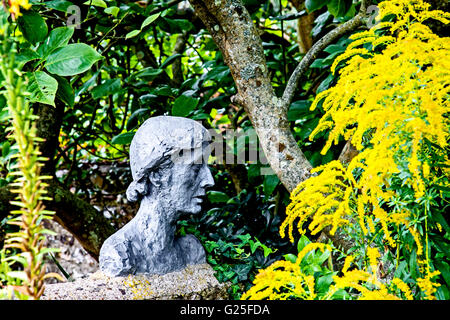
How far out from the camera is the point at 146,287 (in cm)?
157

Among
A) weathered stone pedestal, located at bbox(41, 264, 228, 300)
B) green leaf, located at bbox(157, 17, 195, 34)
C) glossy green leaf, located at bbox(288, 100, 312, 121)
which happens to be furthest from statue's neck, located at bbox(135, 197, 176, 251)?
green leaf, located at bbox(157, 17, 195, 34)

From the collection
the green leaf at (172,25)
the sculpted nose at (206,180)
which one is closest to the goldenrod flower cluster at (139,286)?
the sculpted nose at (206,180)

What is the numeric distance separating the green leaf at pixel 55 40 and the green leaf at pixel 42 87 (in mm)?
99

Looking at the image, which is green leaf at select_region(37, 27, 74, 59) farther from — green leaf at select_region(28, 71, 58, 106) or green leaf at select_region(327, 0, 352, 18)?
green leaf at select_region(327, 0, 352, 18)

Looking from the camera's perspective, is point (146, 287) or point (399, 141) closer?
point (399, 141)

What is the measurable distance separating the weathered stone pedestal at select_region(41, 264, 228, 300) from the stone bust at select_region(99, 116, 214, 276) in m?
0.05

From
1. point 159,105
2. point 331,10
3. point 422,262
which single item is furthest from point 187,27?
point 422,262

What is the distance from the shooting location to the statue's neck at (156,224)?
1691 millimetres

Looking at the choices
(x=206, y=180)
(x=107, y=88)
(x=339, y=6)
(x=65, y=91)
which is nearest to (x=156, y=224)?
(x=206, y=180)

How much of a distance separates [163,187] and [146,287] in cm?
35

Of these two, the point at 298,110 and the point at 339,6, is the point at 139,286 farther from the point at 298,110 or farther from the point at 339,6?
the point at 339,6

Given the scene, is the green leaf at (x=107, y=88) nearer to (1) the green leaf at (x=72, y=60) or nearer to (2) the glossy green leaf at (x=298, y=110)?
(1) the green leaf at (x=72, y=60)

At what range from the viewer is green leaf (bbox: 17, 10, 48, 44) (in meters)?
1.50
